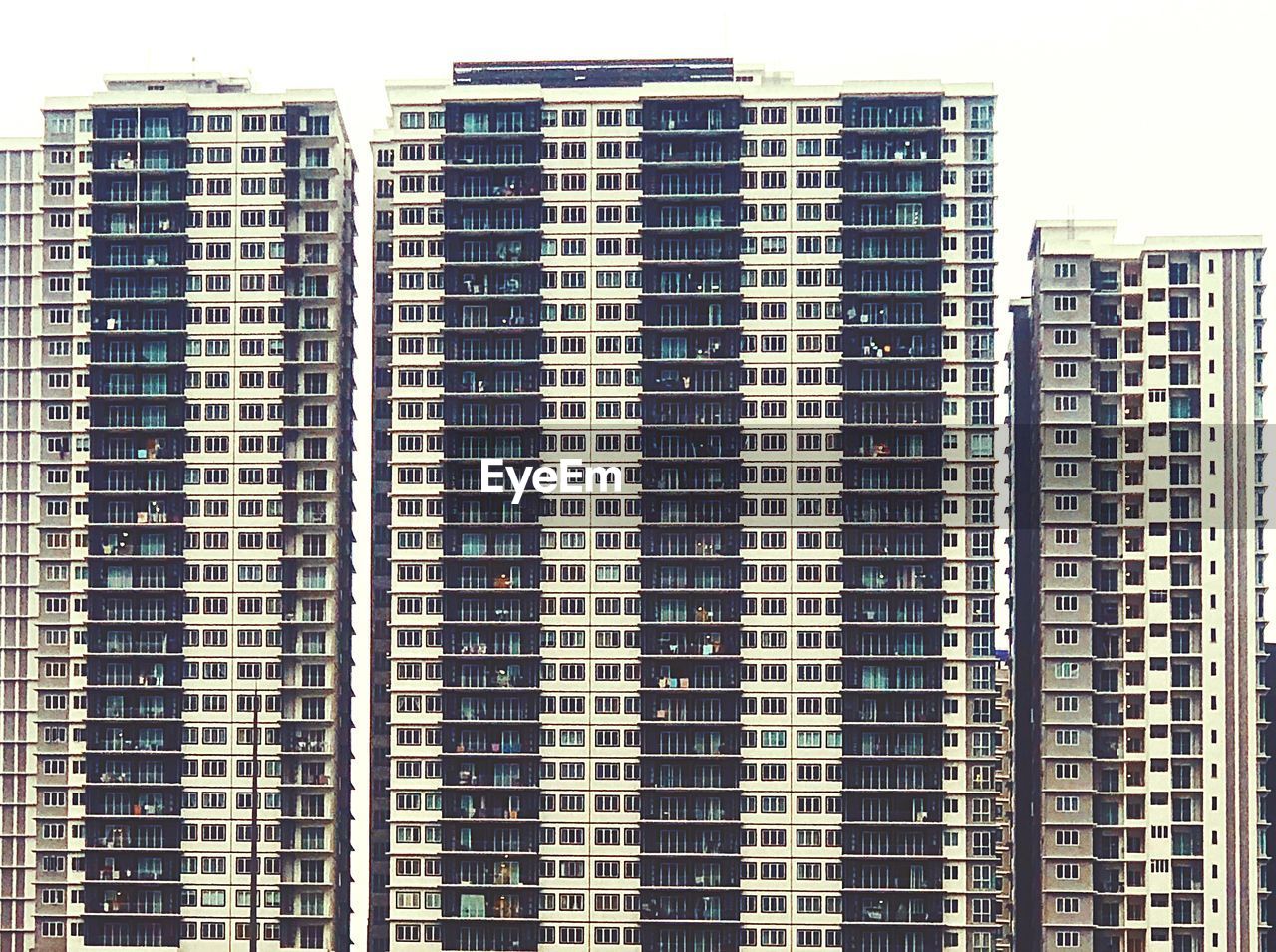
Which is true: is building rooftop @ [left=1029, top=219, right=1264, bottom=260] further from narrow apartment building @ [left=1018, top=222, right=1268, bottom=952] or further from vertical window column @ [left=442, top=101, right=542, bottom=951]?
vertical window column @ [left=442, top=101, right=542, bottom=951]

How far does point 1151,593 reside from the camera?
53.8m

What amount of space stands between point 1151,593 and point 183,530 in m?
24.2

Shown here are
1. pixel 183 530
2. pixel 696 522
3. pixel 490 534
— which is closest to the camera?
pixel 696 522

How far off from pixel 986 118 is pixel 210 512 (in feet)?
70.4

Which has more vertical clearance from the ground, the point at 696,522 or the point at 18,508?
the point at 18,508

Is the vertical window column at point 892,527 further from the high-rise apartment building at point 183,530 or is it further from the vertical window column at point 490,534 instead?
the high-rise apartment building at point 183,530

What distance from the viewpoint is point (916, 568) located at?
169 ft

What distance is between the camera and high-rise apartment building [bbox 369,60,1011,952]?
1988 inches

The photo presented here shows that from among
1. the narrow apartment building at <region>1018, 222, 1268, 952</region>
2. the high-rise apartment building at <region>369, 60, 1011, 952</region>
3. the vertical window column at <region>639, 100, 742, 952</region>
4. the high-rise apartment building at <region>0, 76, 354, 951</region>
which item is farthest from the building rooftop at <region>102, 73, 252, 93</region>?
the narrow apartment building at <region>1018, 222, 1268, 952</region>

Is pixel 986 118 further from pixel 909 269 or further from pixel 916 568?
pixel 916 568

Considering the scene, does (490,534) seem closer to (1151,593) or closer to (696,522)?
(696,522)

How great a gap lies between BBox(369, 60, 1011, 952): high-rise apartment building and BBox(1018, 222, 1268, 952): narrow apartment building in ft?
9.17

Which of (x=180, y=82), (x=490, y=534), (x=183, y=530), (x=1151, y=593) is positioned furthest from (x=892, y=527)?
(x=180, y=82)

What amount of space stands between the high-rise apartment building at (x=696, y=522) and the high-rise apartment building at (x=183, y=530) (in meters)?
2.10
